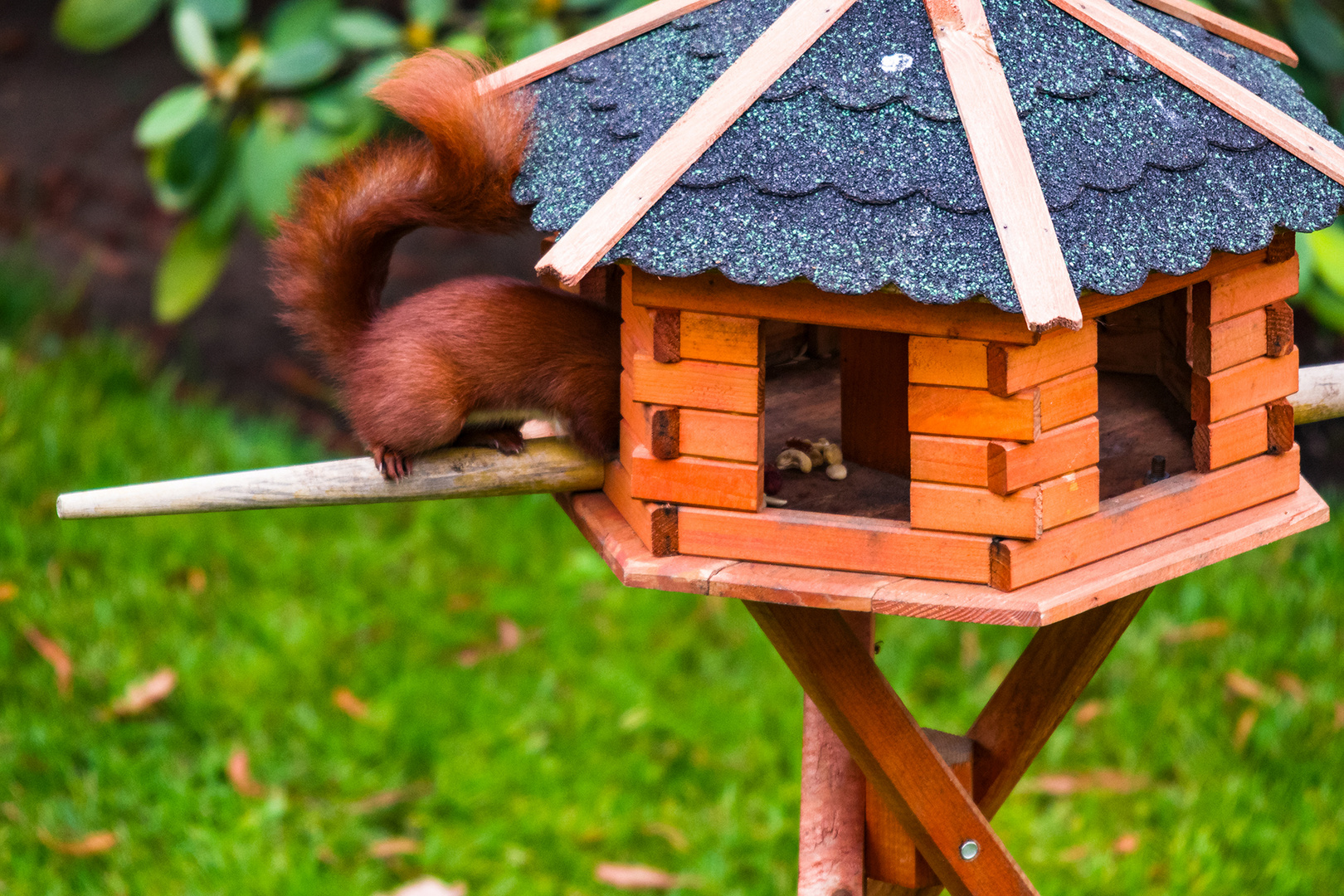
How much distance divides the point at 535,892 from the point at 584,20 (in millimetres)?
1877

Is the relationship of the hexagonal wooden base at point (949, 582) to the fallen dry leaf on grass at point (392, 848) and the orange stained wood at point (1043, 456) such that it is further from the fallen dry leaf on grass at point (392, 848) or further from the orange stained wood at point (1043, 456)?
the fallen dry leaf on grass at point (392, 848)

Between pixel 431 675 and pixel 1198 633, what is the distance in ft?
5.71

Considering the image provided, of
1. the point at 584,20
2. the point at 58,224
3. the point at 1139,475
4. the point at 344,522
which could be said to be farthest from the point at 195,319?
the point at 1139,475

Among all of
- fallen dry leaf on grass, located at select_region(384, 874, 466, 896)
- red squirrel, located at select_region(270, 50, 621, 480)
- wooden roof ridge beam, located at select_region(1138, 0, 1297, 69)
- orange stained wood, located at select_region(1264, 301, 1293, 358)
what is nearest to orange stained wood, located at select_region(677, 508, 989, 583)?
red squirrel, located at select_region(270, 50, 621, 480)

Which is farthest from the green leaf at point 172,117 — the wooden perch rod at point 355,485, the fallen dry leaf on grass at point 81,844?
the wooden perch rod at point 355,485

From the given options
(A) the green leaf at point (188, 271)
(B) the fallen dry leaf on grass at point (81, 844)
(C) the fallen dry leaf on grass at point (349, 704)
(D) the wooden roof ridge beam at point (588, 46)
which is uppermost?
(D) the wooden roof ridge beam at point (588, 46)

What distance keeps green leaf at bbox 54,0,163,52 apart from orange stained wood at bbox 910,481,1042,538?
8.75 ft

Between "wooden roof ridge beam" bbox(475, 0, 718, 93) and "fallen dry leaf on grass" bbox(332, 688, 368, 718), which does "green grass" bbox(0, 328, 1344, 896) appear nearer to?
"fallen dry leaf on grass" bbox(332, 688, 368, 718)

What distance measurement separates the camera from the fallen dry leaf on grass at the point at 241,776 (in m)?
2.91

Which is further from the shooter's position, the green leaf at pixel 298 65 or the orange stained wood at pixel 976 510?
the green leaf at pixel 298 65

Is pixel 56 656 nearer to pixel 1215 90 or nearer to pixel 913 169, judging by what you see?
pixel 913 169

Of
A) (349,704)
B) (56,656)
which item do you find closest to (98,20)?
(56,656)

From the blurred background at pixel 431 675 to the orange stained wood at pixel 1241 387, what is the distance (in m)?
1.17

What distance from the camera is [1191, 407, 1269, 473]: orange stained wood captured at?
1.57 meters
